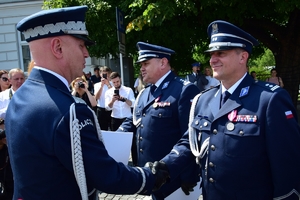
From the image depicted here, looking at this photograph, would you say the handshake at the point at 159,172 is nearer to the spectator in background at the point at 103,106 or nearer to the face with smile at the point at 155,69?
the face with smile at the point at 155,69

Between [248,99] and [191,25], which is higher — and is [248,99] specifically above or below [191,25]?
below

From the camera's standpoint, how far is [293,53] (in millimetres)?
9766

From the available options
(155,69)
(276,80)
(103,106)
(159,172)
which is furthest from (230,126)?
(276,80)

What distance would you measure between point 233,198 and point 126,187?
840 millimetres

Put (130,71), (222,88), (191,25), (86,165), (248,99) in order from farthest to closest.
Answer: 1. (130,71)
2. (191,25)
3. (222,88)
4. (248,99)
5. (86,165)

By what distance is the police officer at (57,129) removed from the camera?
1732 mm

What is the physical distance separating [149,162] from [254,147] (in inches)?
29.6

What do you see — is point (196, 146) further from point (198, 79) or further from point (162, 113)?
point (198, 79)

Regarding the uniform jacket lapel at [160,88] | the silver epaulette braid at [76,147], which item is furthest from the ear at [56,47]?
the uniform jacket lapel at [160,88]

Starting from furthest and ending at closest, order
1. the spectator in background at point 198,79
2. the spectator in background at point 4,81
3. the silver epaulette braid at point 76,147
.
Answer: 1. the spectator in background at point 198,79
2. the spectator in background at point 4,81
3. the silver epaulette braid at point 76,147

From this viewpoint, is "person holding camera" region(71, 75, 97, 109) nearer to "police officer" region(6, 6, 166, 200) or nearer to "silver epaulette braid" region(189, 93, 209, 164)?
"silver epaulette braid" region(189, 93, 209, 164)

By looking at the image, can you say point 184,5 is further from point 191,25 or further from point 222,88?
point 222,88

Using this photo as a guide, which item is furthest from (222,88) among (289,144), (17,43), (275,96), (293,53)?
(17,43)

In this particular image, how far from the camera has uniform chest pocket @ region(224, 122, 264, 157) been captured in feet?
7.39
